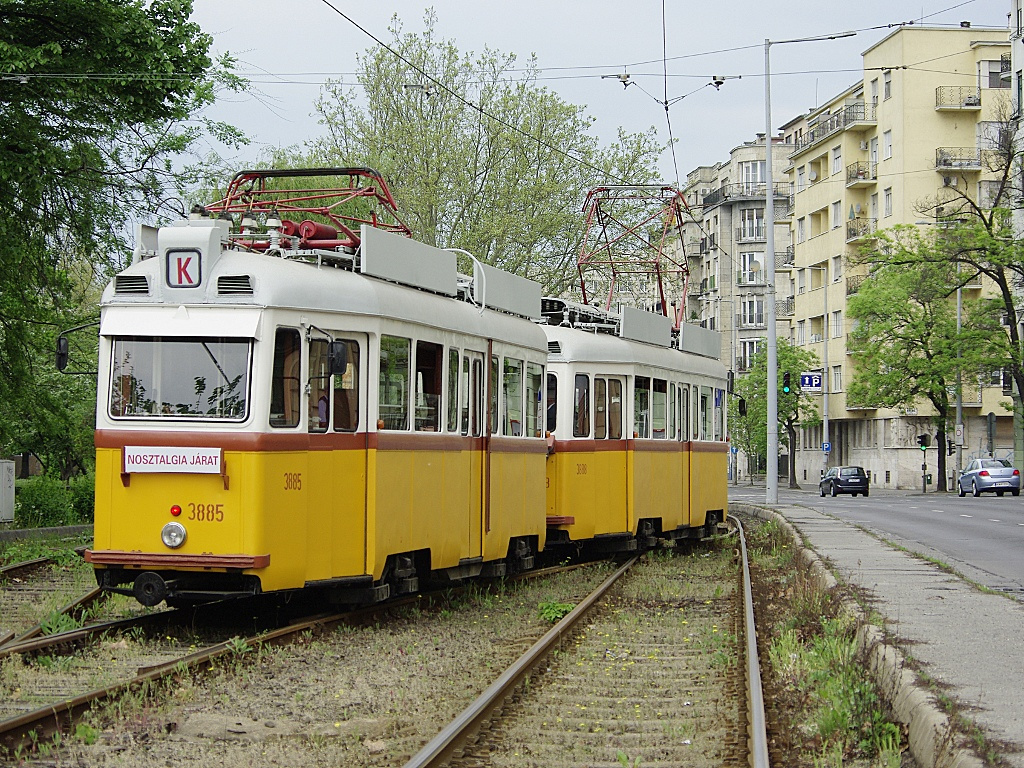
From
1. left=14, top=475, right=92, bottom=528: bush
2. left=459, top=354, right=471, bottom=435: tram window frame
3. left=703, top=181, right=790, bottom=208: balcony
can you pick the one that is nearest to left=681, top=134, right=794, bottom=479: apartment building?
left=703, top=181, right=790, bottom=208: balcony

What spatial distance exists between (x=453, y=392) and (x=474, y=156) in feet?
88.7

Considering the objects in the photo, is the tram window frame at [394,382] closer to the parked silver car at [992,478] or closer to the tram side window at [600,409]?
the tram side window at [600,409]

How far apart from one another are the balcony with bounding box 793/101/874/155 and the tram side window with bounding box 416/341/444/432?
236 feet

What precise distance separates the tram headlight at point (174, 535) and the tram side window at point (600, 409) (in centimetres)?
849

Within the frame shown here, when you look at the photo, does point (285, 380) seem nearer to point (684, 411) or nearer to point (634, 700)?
point (634, 700)

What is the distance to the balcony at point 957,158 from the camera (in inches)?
2975

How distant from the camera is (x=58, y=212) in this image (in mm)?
21422

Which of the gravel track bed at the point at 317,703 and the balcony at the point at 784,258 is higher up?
the balcony at the point at 784,258

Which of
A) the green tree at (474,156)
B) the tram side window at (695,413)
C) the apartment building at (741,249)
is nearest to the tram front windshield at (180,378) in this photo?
the tram side window at (695,413)

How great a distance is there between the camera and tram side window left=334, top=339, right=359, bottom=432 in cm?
1174

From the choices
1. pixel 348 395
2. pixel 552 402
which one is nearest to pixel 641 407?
pixel 552 402

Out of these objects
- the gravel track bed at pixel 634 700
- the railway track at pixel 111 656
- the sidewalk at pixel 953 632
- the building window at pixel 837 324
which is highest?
the building window at pixel 837 324

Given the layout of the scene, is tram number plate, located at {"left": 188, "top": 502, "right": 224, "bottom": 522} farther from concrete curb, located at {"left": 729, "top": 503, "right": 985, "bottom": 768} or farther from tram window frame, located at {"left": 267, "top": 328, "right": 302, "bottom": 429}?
concrete curb, located at {"left": 729, "top": 503, "right": 985, "bottom": 768}

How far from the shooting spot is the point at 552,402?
18.5 metres
